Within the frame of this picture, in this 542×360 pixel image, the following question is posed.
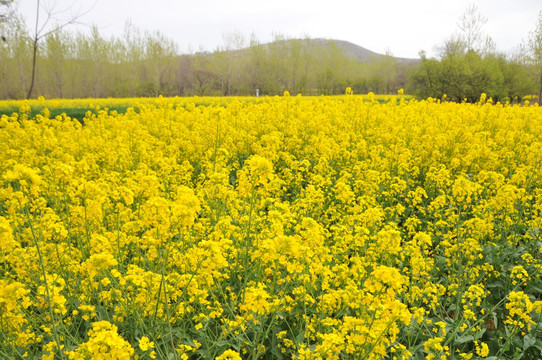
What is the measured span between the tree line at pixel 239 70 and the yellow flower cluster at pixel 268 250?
24.4m

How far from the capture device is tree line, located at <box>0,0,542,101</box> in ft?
96.3

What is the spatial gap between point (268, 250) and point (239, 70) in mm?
54107

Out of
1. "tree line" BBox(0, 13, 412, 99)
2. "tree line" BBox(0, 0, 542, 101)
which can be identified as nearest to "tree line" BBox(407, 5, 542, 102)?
"tree line" BBox(0, 0, 542, 101)

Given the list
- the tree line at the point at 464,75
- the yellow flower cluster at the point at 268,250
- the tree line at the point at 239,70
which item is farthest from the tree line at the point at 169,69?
the yellow flower cluster at the point at 268,250

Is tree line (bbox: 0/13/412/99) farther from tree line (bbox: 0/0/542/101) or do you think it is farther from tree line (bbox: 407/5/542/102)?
tree line (bbox: 407/5/542/102)

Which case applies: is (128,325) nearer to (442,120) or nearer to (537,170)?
(537,170)

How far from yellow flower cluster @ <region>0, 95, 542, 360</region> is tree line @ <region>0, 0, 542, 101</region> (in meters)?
24.4

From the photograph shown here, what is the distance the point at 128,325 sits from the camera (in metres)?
2.72

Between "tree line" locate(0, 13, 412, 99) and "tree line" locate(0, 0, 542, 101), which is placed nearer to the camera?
"tree line" locate(0, 0, 542, 101)

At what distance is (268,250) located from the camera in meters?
2.54

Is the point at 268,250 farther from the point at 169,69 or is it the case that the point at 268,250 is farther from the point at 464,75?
the point at 169,69

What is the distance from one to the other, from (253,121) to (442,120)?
4.37 metres

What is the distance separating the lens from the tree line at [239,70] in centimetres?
2936

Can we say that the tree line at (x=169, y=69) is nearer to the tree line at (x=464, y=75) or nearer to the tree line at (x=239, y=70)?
the tree line at (x=239, y=70)
